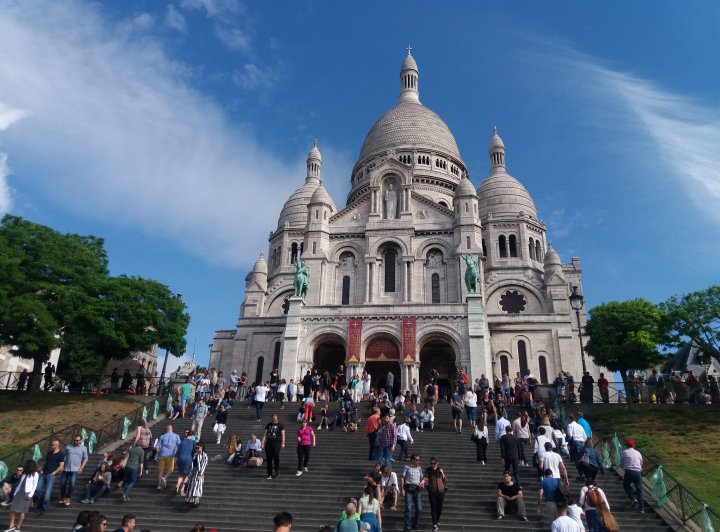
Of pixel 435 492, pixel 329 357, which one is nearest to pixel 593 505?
pixel 435 492

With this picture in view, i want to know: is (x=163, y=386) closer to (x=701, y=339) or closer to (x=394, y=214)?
(x=394, y=214)

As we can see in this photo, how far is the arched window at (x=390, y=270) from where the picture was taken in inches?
1534

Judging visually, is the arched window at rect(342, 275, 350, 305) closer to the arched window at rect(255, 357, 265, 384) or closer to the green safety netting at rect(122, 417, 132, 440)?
the arched window at rect(255, 357, 265, 384)

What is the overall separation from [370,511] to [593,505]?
14.2 feet

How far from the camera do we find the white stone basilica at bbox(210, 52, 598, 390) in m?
33.5

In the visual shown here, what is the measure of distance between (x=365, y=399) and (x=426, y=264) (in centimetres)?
1430

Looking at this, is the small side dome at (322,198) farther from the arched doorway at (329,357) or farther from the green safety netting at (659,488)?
the green safety netting at (659,488)

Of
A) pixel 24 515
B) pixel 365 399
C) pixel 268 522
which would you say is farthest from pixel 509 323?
pixel 24 515

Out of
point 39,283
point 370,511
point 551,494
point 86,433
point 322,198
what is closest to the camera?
point 370,511

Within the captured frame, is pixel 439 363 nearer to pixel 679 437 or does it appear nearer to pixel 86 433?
pixel 679 437

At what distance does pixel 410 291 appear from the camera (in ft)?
124

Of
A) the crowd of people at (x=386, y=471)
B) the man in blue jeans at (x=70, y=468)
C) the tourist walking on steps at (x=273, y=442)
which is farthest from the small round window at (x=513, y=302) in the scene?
the man in blue jeans at (x=70, y=468)

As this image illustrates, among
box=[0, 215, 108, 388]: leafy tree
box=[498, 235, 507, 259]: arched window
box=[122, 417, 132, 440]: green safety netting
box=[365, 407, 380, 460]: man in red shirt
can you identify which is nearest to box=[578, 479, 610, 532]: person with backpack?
box=[365, 407, 380, 460]: man in red shirt

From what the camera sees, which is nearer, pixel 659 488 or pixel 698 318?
pixel 659 488
